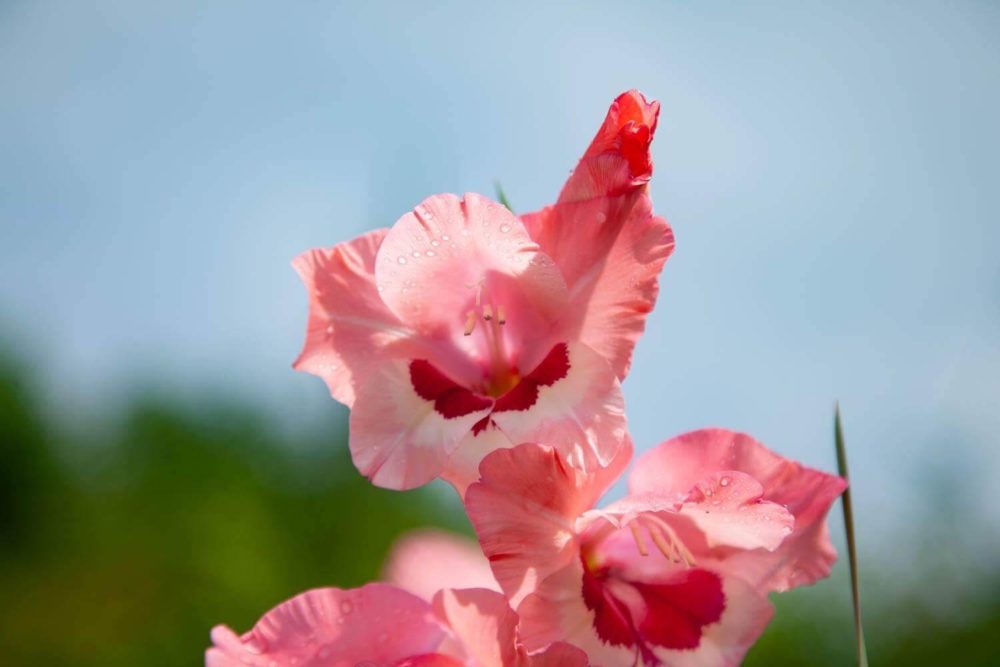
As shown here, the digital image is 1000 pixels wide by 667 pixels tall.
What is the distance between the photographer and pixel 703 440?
877mm

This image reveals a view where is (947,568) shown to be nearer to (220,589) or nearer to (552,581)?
(220,589)

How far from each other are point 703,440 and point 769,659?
6.60 m

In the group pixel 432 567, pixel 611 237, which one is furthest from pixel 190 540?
pixel 611 237

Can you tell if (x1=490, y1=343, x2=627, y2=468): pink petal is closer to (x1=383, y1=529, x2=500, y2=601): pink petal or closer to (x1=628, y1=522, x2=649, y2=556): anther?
(x1=628, y1=522, x2=649, y2=556): anther

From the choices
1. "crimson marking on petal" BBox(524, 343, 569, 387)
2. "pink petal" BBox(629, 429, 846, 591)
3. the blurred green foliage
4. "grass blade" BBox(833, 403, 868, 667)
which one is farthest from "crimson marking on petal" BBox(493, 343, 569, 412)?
the blurred green foliage

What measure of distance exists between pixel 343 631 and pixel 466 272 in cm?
35

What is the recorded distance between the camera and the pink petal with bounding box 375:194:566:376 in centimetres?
85

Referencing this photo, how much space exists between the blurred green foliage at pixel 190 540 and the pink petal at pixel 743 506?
6095 millimetres

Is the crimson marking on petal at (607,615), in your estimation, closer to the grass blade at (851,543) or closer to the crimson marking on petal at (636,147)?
the grass blade at (851,543)

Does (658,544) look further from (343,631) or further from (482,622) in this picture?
(343,631)

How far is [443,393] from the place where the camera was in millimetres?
897

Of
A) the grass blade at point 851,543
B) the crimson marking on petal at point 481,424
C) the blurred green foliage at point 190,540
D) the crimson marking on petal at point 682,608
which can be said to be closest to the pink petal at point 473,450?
the crimson marking on petal at point 481,424

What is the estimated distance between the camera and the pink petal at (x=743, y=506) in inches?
31.9

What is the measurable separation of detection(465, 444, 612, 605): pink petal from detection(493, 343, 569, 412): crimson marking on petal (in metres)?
0.07
